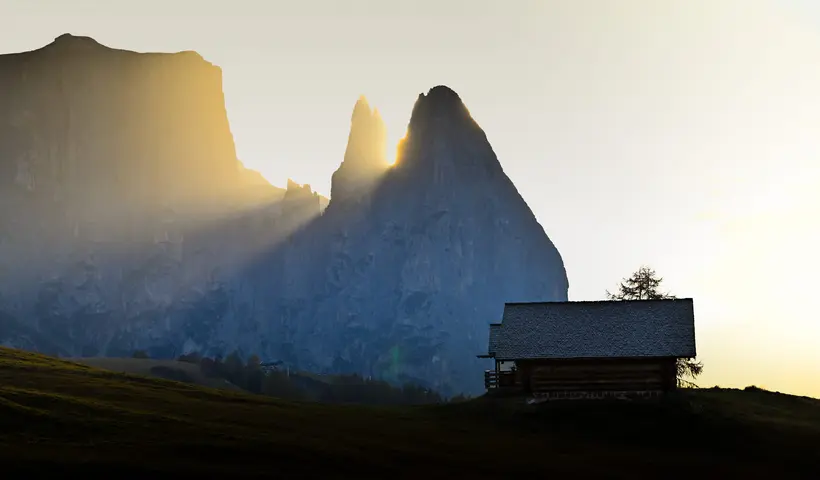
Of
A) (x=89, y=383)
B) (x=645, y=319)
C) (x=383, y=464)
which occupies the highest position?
(x=645, y=319)

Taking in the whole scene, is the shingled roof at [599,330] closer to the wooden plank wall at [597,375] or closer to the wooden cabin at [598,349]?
the wooden cabin at [598,349]

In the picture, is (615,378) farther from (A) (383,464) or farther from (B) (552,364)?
(A) (383,464)

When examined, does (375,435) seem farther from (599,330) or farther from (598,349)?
(599,330)

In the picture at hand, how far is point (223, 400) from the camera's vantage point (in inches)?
2175

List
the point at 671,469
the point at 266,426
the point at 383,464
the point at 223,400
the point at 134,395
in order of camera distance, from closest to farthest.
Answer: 1. the point at 383,464
2. the point at 671,469
3. the point at 266,426
4. the point at 134,395
5. the point at 223,400

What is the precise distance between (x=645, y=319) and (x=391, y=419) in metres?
18.7

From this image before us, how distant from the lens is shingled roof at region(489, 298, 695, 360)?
186 feet

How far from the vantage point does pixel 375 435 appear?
4481 centimetres

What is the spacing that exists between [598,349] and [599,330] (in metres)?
2.31

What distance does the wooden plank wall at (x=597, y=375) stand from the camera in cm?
5584

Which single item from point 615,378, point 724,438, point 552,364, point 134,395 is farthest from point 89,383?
point 724,438

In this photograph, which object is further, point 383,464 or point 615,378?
point 615,378

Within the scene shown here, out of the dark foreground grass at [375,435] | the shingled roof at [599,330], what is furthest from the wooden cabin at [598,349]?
the dark foreground grass at [375,435]

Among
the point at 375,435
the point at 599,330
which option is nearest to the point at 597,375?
the point at 599,330
